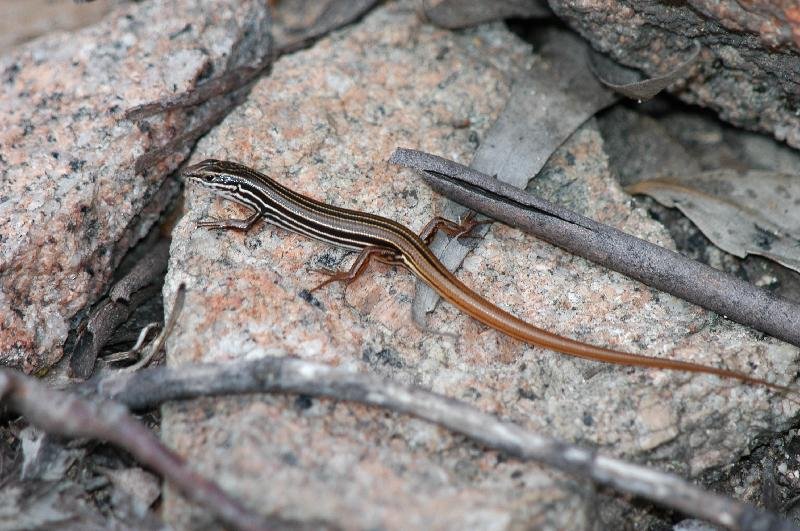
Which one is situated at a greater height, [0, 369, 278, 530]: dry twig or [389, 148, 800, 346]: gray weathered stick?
[0, 369, 278, 530]: dry twig

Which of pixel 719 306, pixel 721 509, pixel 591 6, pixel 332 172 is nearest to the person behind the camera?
pixel 721 509

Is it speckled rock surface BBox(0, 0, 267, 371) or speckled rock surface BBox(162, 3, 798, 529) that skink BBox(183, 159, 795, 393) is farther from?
speckled rock surface BBox(0, 0, 267, 371)

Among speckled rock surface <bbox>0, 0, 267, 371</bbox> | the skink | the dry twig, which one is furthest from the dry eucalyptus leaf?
the dry twig

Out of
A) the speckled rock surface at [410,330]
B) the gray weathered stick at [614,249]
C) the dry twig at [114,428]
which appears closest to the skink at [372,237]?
the speckled rock surface at [410,330]

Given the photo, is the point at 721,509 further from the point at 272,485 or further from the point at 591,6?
the point at 591,6

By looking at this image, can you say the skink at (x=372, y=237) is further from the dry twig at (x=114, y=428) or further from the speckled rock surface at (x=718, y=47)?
the speckled rock surface at (x=718, y=47)

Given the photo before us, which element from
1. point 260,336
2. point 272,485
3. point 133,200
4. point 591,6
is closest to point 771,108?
point 591,6
